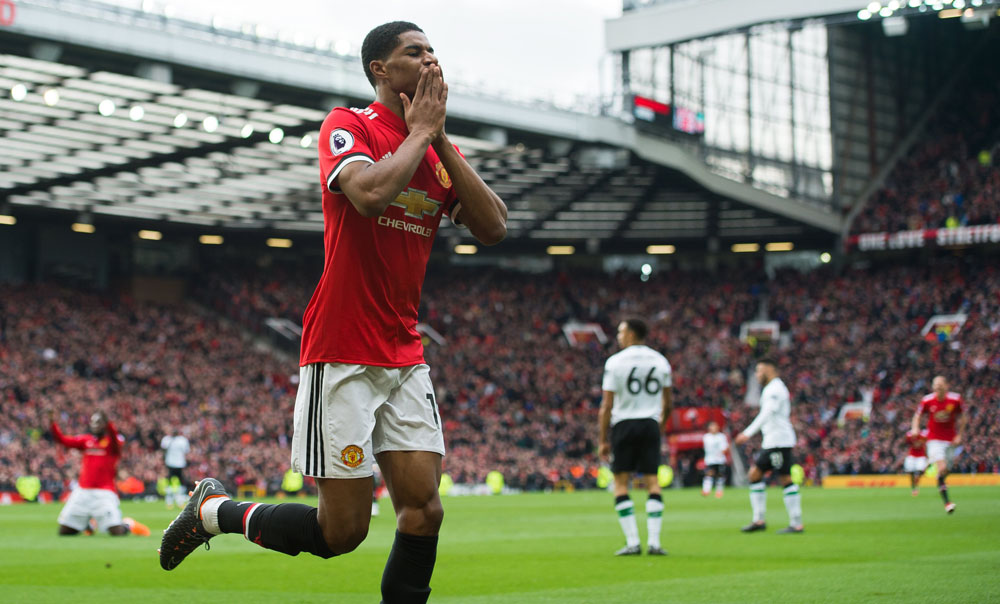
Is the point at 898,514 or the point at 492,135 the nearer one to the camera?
the point at 898,514

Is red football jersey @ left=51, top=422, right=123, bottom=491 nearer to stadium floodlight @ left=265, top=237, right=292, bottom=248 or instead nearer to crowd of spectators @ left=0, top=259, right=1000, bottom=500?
crowd of spectators @ left=0, top=259, right=1000, bottom=500

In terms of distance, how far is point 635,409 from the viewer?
10914 millimetres

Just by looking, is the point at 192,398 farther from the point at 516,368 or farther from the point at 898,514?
the point at 898,514

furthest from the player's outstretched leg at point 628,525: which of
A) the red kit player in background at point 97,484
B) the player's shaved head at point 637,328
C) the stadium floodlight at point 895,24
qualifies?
the stadium floodlight at point 895,24

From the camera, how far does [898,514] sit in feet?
53.4

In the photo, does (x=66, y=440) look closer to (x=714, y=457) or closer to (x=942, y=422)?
(x=942, y=422)

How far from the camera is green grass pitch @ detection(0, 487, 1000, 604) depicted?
7465 mm

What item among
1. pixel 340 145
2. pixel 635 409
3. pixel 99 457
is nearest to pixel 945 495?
pixel 635 409

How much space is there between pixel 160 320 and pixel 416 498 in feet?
126

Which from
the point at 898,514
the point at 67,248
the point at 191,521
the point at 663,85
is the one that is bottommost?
the point at 898,514

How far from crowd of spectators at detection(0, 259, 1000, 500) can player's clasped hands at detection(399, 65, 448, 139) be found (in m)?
26.8

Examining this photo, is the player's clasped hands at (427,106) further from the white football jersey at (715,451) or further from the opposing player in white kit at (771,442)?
the white football jersey at (715,451)

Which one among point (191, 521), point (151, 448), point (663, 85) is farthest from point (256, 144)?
point (191, 521)

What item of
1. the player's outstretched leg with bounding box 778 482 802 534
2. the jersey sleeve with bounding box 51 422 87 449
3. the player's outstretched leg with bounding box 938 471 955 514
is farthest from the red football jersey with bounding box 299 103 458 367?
the player's outstretched leg with bounding box 938 471 955 514
